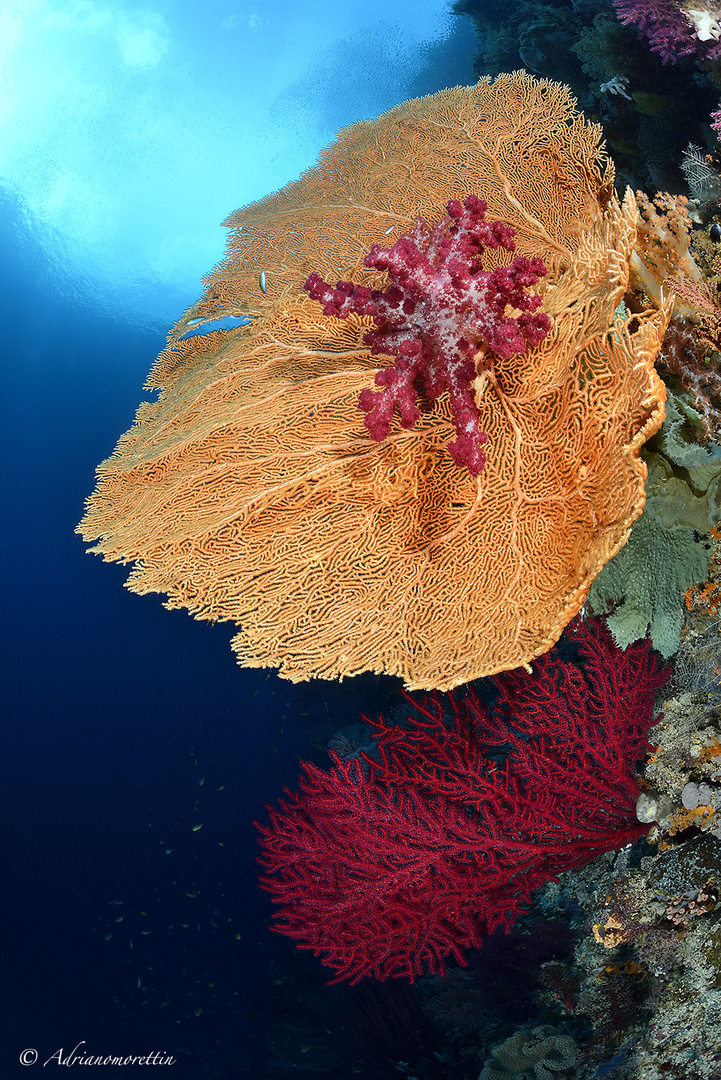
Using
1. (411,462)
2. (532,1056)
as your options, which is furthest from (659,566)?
(532,1056)

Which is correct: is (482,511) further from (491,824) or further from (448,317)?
(491,824)

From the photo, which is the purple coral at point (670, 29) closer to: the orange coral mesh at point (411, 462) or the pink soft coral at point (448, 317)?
the orange coral mesh at point (411, 462)

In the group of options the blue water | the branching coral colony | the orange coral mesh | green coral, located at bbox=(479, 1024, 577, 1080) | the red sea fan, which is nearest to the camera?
the orange coral mesh

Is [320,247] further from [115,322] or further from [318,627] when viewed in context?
[115,322]

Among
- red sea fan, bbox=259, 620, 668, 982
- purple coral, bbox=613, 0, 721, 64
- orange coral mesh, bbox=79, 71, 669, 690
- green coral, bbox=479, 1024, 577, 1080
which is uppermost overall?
purple coral, bbox=613, 0, 721, 64

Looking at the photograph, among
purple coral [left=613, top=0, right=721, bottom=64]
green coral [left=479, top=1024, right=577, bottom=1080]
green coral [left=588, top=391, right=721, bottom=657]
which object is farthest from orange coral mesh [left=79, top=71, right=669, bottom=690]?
green coral [left=479, top=1024, right=577, bottom=1080]

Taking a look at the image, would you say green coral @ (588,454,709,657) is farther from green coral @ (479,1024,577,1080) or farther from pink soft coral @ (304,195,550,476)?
green coral @ (479,1024,577,1080)
